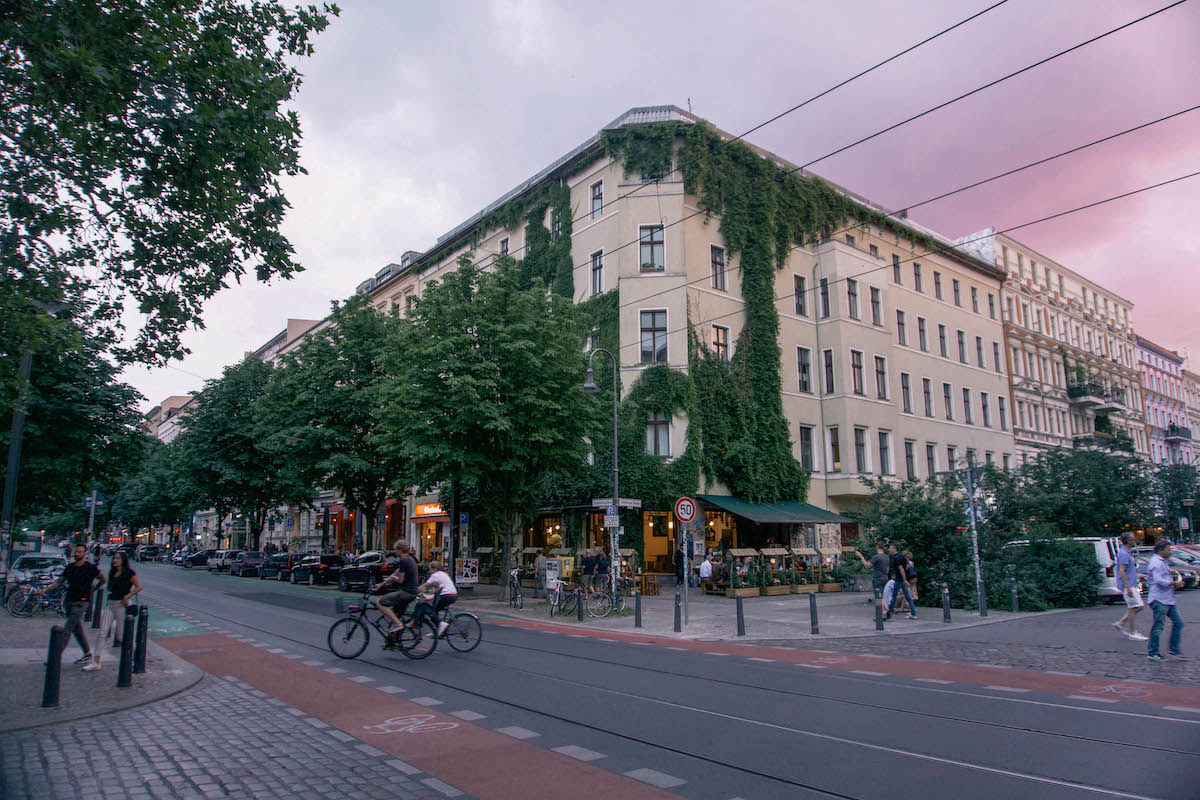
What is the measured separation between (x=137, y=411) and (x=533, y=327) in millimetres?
13743

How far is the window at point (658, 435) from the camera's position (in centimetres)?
3153

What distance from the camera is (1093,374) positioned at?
5791 centimetres

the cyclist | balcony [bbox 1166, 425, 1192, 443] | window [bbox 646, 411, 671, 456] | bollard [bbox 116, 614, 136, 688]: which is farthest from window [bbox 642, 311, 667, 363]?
balcony [bbox 1166, 425, 1192, 443]

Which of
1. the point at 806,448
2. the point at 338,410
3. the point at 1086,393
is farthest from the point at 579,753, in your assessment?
the point at 1086,393

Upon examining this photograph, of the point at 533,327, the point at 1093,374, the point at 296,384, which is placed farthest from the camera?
the point at 1093,374

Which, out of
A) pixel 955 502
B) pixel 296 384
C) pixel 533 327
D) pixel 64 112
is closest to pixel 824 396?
pixel 955 502

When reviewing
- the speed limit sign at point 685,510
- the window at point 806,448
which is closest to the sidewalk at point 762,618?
the speed limit sign at point 685,510

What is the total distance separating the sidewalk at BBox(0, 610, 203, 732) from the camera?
8.05 m

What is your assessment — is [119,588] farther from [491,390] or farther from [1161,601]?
[1161,601]

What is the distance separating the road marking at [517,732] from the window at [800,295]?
3279cm

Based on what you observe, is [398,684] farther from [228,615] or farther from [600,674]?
[228,615]

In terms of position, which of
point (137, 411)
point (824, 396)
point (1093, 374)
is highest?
point (1093, 374)

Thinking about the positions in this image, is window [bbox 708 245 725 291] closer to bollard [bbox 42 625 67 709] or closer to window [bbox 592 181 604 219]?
window [bbox 592 181 604 219]

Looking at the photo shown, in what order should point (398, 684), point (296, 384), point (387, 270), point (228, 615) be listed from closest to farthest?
point (398, 684), point (228, 615), point (296, 384), point (387, 270)
